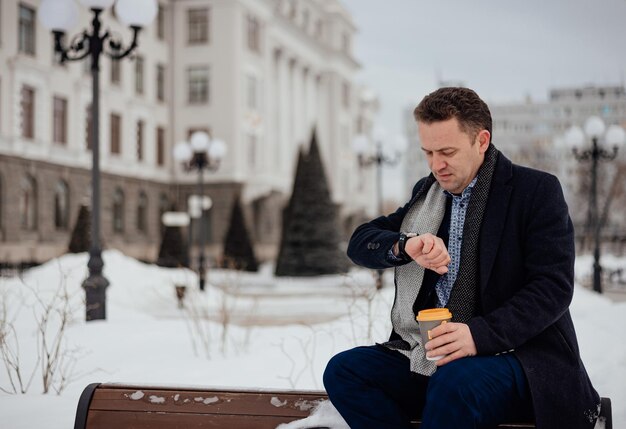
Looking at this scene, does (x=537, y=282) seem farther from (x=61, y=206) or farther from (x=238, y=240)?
(x=61, y=206)

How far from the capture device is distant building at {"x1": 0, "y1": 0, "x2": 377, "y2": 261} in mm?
29859

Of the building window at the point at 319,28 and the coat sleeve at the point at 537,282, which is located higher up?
the building window at the point at 319,28

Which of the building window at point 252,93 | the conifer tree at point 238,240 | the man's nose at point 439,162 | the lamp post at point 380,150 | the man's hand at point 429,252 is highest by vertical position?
the building window at point 252,93

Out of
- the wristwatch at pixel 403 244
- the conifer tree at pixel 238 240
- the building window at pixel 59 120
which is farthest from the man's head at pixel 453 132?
the building window at pixel 59 120

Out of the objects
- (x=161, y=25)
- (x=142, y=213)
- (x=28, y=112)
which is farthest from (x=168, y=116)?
(x=28, y=112)

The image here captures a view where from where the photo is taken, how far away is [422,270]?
3088mm

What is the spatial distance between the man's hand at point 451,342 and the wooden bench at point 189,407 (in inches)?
25.2

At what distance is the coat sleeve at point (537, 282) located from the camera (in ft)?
9.21

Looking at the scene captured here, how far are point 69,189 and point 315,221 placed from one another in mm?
11796

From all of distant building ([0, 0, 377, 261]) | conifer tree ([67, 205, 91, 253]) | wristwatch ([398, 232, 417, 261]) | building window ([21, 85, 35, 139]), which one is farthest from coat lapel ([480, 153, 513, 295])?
building window ([21, 85, 35, 139])

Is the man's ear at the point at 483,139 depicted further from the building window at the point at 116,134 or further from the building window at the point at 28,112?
the building window at the point at 116,134

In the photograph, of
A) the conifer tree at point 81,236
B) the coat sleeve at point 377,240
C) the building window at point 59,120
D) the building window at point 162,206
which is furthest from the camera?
the building window at point 162,206

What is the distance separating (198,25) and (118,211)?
10476 millimetres

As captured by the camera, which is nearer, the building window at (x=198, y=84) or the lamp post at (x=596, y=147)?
the lamp post at (x=596, y=147)
